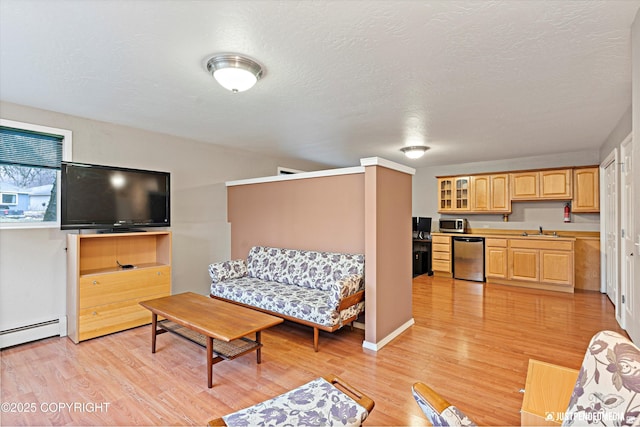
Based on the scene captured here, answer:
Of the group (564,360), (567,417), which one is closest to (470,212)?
(564,360)

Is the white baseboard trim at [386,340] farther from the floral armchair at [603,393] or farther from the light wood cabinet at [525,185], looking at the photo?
the light wood cabinet at [525,185]

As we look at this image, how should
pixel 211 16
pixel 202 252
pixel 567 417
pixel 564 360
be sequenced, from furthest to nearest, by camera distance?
pixel 202 252 < pixel 564 360 < pixel 211 16 < pixel 567 417

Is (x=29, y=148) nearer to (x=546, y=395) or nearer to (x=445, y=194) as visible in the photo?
(x=546, y=395)

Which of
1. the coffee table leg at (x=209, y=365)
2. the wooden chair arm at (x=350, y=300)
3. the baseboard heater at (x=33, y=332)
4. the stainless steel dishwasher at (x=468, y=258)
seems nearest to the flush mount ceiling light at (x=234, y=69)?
the coffee table leg at (x=209, y=365)

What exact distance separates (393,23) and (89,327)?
12.9ft

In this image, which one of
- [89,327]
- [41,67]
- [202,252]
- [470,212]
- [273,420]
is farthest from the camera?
[470,212]

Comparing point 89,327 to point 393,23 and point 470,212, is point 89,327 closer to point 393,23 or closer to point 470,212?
point 393,23

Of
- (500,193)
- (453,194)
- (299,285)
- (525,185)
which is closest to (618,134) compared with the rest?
(525,185)

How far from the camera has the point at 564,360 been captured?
9.36ft

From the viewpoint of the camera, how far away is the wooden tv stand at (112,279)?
10.7 feet

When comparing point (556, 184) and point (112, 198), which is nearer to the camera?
point (112, 198)

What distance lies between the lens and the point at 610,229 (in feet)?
15.4

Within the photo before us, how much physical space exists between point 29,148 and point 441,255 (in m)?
6.70

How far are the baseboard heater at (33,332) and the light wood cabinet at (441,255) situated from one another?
618cm
